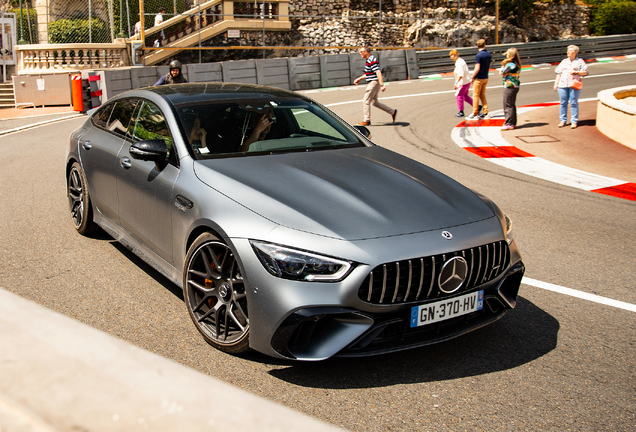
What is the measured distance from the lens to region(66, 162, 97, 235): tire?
19.7 ft

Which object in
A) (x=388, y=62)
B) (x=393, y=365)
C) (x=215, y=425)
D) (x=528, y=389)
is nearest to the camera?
(x=215, y=425)

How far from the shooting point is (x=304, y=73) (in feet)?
79.9

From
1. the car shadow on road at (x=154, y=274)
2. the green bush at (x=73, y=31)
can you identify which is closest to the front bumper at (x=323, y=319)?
the car shadow on road at (x=154, y=274)

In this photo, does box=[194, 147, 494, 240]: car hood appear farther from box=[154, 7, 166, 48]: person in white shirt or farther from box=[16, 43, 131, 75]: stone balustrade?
box=[154, 7, 166, 48]: person in white shirt

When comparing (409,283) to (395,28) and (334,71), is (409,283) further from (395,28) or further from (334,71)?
(395,28)

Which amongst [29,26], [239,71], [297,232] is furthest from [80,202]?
[29,26]

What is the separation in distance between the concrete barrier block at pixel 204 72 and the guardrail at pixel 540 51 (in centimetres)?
901

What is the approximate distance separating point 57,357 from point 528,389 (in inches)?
102

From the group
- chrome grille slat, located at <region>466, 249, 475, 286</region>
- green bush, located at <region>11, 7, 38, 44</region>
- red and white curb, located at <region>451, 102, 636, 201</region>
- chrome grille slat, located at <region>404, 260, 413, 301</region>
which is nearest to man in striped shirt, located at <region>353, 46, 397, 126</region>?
red and white curb, located at <region>451, 102, 636, 201</region>

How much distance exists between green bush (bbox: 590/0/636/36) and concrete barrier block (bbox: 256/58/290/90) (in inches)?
1263

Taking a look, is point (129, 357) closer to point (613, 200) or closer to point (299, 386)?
point (299, 386)

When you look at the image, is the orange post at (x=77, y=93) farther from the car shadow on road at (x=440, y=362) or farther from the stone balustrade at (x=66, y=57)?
the car shadow on road at (x=440, y=362)

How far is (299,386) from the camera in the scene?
134 inches

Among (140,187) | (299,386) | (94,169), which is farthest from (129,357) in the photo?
(94,169)
